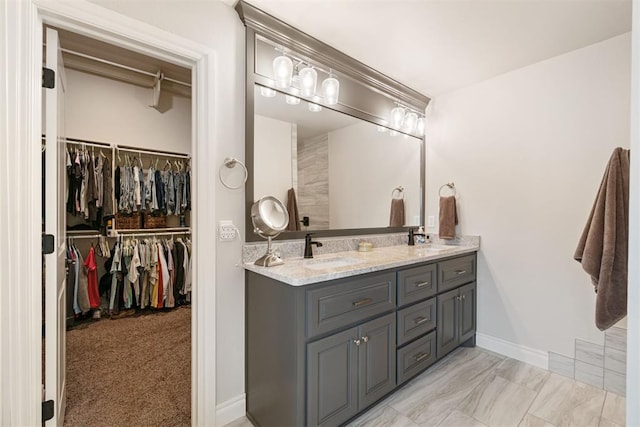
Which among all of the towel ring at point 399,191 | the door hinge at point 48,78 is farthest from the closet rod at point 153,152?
the towel ring at point 399,191

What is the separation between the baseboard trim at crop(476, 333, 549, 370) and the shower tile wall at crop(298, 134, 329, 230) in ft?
5.99

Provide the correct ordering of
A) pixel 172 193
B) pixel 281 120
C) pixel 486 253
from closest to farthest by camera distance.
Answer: pixel 281 120, pixel 486 253, pixel 172 193

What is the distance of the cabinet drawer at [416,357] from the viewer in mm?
1836

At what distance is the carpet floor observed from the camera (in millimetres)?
1702

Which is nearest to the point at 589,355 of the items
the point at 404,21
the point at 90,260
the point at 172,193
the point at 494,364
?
the point at 494,364

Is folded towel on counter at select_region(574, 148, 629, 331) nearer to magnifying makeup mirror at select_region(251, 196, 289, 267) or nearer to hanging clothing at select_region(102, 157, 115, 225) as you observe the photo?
magnifying makeup mirror at select_region(251, 196, 289, 267)

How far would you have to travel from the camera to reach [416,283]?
6.37 ft

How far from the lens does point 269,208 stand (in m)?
1.73

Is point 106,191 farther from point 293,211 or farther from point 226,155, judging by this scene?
point 293,211

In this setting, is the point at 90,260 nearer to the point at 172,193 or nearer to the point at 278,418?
the point at 172,193

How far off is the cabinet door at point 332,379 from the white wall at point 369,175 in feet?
3.23

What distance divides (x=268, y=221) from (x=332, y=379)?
2.98 feet

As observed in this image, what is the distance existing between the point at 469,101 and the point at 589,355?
2.25 meters

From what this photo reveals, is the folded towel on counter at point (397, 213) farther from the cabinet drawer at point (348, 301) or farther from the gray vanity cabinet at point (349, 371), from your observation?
the gray vanity cabinet at point (349, 371)
